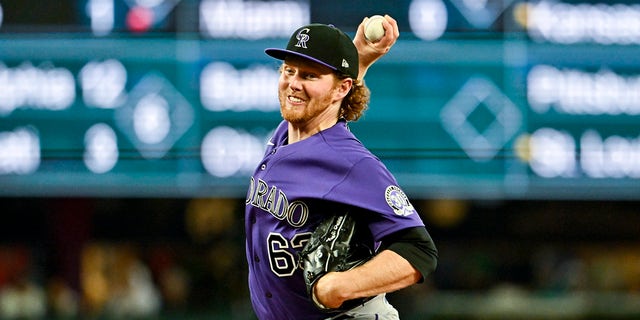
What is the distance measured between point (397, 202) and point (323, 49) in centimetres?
41

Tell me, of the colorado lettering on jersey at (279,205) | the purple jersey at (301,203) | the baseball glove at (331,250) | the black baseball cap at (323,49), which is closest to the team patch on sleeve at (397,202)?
the purple jersey at (301,203)

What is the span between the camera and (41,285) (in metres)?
7.31

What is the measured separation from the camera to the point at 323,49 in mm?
2916

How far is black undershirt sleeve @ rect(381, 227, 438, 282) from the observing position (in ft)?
9.09

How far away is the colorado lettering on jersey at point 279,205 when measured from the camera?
2908 mm

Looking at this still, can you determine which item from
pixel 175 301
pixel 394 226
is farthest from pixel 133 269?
pixel 394 226

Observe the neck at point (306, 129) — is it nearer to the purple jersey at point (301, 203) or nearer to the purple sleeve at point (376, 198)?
the purple jersey at point (301, 203)

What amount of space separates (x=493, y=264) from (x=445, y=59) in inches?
149

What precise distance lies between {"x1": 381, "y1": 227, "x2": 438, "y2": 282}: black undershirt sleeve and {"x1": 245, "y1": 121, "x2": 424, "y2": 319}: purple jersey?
2cm

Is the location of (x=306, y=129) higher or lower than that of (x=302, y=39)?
lower

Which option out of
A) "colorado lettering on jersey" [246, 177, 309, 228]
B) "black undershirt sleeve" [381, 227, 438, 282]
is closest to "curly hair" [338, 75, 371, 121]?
"colorado lettering on jersey" [246, 177, 309, 228]

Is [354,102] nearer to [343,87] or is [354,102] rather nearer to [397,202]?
[343,87]

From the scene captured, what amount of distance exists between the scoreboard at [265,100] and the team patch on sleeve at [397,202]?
232 centimetres

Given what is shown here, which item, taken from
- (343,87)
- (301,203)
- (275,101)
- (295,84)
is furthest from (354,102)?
(275,101)
